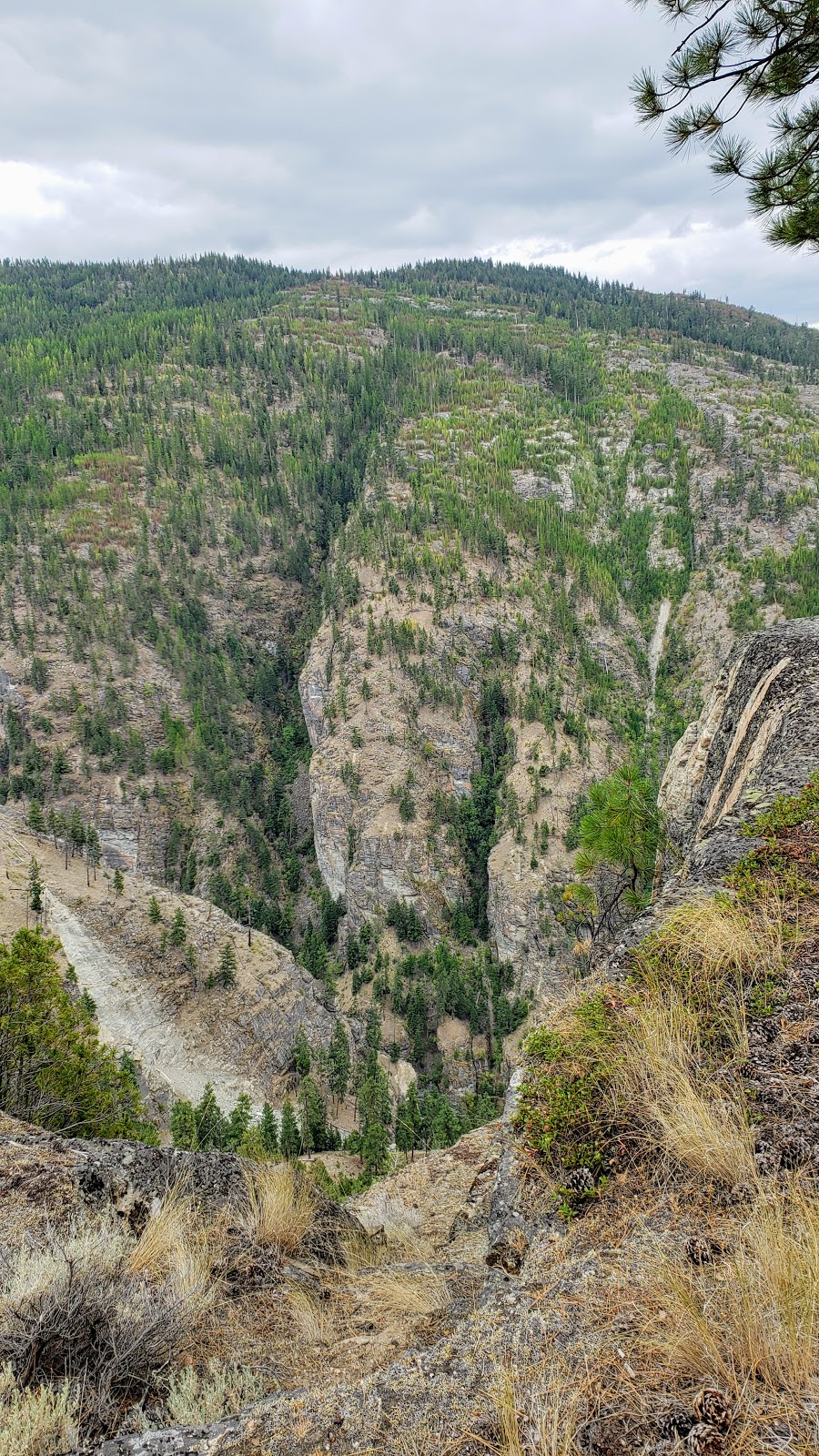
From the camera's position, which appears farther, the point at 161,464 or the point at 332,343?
the point at 332,343

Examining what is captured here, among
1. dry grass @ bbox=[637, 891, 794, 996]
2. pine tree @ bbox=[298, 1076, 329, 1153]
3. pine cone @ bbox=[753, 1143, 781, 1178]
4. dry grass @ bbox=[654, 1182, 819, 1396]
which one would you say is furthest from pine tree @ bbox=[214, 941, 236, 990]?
dry grass @ bbox=[654, 1182, 819, 1396]

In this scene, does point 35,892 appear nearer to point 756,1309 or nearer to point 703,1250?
point 703,1250

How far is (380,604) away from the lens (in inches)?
3332

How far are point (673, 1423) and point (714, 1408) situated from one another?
0.20m

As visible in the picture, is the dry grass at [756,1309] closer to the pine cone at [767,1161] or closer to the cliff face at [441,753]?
the pine cone at [767,1161]

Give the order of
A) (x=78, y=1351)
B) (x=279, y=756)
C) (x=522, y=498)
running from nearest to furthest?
(x=78, y=1351) → (x=279, y=756) → (x=522, y=498)

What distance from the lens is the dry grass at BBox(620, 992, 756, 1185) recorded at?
11.6ft

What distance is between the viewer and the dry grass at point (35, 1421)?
2.88m

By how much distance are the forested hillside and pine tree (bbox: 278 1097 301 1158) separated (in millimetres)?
19102

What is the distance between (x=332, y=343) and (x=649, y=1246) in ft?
541

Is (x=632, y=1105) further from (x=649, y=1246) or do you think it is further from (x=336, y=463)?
(x=336, y=463)

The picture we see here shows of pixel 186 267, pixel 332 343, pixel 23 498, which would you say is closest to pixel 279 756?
pixel 23 498

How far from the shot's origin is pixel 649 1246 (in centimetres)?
323

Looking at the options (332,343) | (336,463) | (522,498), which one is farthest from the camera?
(332,343)
